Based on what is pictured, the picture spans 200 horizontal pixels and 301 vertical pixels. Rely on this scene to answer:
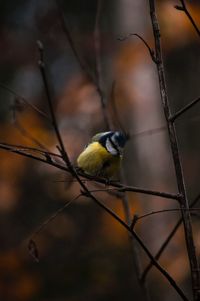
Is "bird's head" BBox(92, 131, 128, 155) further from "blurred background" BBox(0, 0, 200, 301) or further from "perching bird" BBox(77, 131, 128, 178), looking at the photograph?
"blurred background" BBox(0, 0, 200, 301)

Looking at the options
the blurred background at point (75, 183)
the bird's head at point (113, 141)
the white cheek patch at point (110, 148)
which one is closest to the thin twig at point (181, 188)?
the bird's head at point (113, 141)

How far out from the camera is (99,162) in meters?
2.60

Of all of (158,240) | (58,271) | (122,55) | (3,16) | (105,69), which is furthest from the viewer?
(3,16)

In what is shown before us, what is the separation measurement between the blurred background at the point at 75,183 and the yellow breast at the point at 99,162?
2026mm

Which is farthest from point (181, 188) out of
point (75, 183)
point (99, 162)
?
point (75, 183)

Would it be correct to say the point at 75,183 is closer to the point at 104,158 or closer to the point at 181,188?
the point at 104,158

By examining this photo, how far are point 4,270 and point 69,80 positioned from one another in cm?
204

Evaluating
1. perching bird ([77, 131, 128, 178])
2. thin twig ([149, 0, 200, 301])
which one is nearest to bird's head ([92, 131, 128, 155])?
perching bird ([77, 131, 128, 178])

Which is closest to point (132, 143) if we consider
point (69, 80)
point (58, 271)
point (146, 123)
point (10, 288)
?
point (146, 123)

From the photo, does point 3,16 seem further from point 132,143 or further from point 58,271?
point 58,271

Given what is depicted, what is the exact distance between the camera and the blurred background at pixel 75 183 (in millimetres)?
4938

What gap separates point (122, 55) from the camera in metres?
5.52

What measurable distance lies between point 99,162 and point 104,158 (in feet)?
0.11

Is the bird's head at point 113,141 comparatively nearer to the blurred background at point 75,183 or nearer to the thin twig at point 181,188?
the thin twig at point 181,188
